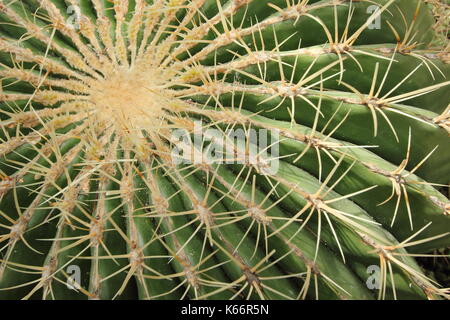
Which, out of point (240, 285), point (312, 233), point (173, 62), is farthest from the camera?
point (173, 62)

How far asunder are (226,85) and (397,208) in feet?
2.08

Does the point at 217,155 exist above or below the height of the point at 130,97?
below

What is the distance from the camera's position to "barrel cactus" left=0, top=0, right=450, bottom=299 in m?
1.43

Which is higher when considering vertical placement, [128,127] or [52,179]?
[128,127]

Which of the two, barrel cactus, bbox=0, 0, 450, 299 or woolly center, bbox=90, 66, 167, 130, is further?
woolly center, bbox=90, 66, 167, 130

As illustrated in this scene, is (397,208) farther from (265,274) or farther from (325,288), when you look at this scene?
(265,274)

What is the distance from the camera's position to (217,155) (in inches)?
58.5

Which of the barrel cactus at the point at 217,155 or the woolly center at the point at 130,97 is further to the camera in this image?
the woolly center at the point at 130,97

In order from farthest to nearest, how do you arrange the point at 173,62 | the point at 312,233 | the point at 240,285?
the point at 173,62 → the point at 312,233 → the point at 240,285

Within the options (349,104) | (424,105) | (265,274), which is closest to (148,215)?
(265,274)

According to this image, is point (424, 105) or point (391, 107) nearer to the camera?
point (391, 107)

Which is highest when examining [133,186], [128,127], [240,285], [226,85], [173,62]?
[173,62]

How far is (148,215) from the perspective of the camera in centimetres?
143

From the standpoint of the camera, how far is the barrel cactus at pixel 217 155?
143 centimetres
